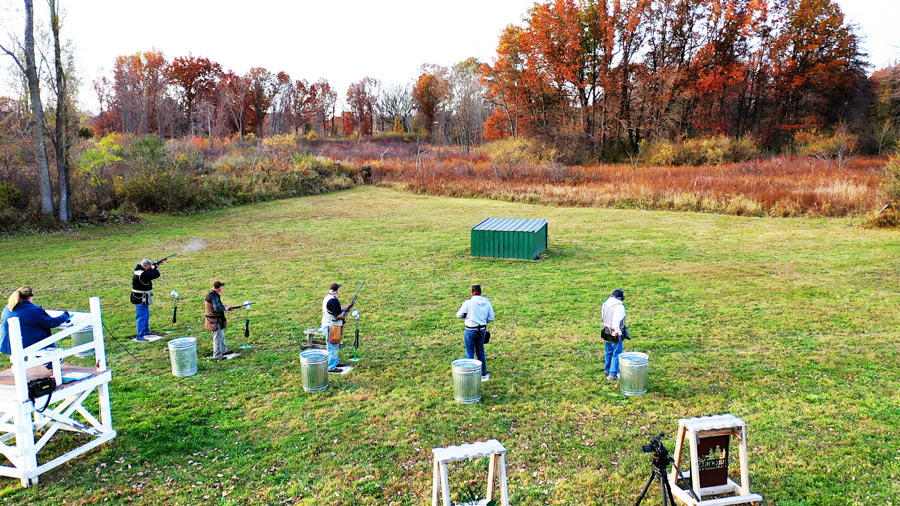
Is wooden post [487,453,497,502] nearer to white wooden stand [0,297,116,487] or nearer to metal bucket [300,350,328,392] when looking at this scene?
metal bucket [300,350,328,392]

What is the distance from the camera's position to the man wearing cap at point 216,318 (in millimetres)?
11617

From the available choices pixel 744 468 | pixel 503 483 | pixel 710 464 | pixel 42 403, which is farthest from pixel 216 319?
pixel 744 468

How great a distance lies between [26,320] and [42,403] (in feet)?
4.22

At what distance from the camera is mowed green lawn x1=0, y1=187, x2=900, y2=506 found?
7418 millimetres

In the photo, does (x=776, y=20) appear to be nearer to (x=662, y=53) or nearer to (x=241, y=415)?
(x=662, y=53)

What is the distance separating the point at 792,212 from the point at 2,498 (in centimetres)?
3374

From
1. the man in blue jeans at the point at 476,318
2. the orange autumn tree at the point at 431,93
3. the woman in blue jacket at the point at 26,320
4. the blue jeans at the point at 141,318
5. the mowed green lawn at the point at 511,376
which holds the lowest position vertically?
the mowed green lawn at the point at 511,376

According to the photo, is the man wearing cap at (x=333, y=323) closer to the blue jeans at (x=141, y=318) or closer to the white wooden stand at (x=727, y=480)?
the blue jeans at (x=141, y=318)

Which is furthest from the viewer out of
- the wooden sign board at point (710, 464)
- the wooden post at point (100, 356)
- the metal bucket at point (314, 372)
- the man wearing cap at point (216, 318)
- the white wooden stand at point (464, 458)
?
the man wearing cap at point (216, 318)

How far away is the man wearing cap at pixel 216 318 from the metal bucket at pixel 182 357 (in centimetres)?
71

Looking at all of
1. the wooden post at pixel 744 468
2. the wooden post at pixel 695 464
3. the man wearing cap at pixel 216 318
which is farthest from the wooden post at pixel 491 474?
the man wearing cap at pixel 216 318

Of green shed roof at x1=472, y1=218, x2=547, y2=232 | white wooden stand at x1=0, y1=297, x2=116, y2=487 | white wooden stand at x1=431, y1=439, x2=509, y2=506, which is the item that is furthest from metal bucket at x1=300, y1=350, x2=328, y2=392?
green shed roof at x1=472, y1=218, x2=547, y2=232

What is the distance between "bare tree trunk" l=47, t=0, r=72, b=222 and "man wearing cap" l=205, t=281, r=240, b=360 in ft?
76.5

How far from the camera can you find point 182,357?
35.8 ft
